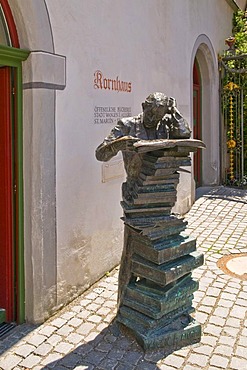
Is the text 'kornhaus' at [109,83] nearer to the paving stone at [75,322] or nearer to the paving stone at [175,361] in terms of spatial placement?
the paving stone at [75,322]

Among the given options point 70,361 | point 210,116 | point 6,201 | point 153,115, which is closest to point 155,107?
point 153,115

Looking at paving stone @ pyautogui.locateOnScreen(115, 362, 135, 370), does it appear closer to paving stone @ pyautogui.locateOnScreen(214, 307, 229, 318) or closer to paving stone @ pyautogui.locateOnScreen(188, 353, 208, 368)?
paving stone @ pyautogui.locateOnScreen(188, 353, 208, 368)

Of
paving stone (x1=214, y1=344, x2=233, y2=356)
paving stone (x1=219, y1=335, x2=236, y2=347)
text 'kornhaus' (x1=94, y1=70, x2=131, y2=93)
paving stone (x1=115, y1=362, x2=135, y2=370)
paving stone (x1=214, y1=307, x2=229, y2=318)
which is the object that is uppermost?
text 'kornhaus' (x1=94, y1=70, x2=131, y2=93)

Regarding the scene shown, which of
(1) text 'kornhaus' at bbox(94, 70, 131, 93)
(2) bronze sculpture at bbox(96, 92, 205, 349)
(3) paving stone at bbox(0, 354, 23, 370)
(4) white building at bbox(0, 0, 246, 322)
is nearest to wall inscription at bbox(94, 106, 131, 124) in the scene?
(4) white building at bbox(0, 0, 246, 322)

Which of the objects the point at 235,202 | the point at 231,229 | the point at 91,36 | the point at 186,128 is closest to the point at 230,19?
the point at 235,202

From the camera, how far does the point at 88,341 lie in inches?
136

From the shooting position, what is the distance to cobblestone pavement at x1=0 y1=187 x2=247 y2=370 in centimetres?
316

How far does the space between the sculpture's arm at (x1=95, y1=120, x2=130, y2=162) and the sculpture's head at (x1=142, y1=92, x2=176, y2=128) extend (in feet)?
0.60

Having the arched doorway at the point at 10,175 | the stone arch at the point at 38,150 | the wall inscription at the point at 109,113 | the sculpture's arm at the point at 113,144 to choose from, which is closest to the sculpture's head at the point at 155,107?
the sculpture's arm at the point at 113,144

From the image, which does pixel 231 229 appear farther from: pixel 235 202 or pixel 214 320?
pixel 214 320

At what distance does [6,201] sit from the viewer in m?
3.66

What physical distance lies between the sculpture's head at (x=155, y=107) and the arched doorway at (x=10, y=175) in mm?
1118

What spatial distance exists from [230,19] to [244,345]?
10.1m

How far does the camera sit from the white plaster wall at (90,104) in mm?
3986
